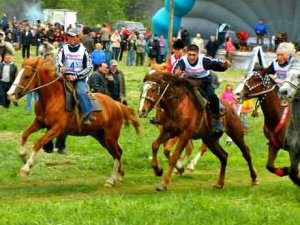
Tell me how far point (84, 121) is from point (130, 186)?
4.66 ft

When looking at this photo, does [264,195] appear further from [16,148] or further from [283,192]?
[16,148]

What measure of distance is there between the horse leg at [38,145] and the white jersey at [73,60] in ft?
4.04

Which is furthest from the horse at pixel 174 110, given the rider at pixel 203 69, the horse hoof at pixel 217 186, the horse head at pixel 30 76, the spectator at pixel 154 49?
the spectator at pixel 154 49

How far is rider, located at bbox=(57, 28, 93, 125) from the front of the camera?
47.1 ft

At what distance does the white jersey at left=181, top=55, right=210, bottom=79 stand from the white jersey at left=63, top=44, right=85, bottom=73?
179cm

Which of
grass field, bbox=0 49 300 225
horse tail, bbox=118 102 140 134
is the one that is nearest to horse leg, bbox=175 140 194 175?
grass field, bbox=0 49 300 225

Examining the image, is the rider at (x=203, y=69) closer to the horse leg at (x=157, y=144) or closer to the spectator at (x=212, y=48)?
the horse leg at (x=157, y=144)

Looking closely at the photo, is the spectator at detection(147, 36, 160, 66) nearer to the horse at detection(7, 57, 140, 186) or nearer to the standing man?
the standing man

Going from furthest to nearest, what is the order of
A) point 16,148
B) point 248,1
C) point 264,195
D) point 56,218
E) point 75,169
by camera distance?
point 248,1 < point 16,148 < point 75,169 < point 264,195 < point 56,218

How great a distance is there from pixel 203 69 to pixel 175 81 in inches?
25.9

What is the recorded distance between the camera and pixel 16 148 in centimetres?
1820

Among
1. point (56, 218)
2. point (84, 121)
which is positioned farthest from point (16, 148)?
point (56, 218)

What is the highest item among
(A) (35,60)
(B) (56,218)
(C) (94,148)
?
(A) (35,60)

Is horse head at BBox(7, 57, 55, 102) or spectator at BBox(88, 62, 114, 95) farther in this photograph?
spectator at BBox(88, 62, 114, 95)
